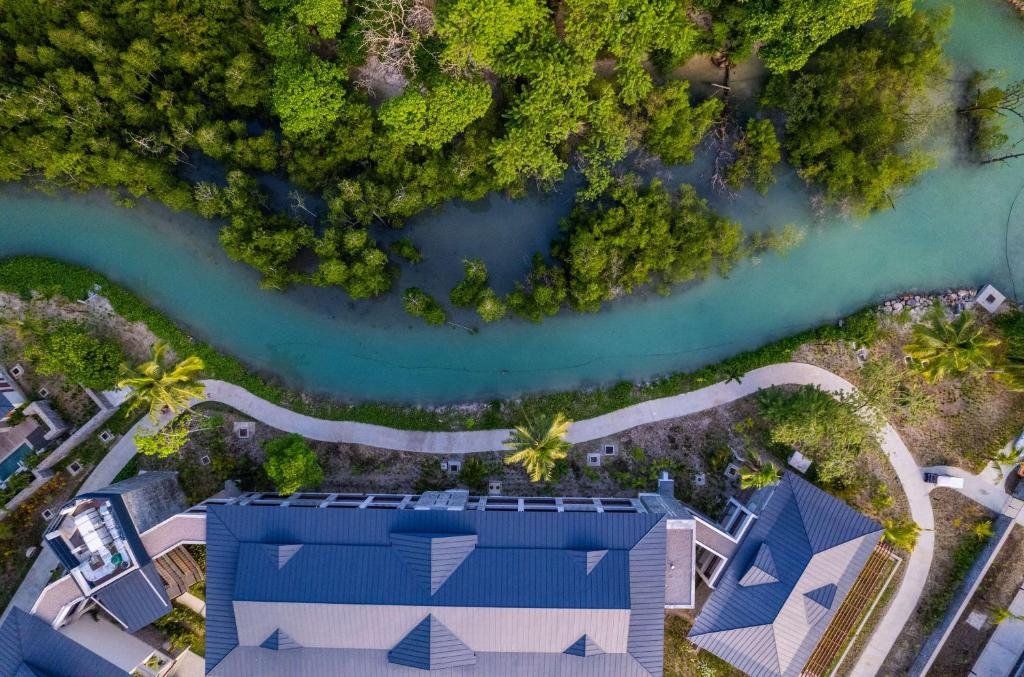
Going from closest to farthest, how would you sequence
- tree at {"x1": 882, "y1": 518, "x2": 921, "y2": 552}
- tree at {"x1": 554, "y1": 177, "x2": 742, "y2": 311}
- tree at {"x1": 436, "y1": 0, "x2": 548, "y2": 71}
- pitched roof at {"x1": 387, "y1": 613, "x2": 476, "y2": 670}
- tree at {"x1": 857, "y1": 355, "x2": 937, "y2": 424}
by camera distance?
tree at {"x1": 436, "y1": 0, "x2": 548, "y2": 71}
pitched roof at {"x1": 387, "y1": 613, "x2": 476, "y2": 670}
tree at {"x1": 882, "y1": 518, "x2": 921, "y2": 552}
tree at {"x1": 554, "y1": 177, "x2": 742, "y2": 311}
tree at {"x1": 857, "y1": 355, "x2": 937, "y2": 424}

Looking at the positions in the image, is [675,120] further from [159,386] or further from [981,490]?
[159,386]

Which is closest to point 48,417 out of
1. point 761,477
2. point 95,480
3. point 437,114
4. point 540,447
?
point 95,480

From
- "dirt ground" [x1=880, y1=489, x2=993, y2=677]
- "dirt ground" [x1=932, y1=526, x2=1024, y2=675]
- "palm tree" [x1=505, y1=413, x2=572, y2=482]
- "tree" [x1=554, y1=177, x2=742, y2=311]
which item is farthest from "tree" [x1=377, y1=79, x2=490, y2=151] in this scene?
"dirt ground" [x1=932, y1=526, x2=1024, y2=675]

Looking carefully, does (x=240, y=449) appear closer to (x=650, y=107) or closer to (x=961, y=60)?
(x=650, y=107)

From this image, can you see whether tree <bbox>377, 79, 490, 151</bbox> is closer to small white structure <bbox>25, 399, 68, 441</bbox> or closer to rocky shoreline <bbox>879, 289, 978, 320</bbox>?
small white structure <bbox>25, 399, 68, 441</bbox>

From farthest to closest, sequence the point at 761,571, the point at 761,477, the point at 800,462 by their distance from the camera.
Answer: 1. the point at 800,462
2. the point at 761,477
3. the point at 761,571

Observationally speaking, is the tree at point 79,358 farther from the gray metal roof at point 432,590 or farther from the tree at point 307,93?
the tree at point 307,93

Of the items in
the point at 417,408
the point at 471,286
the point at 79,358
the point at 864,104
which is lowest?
the point at 79,358
